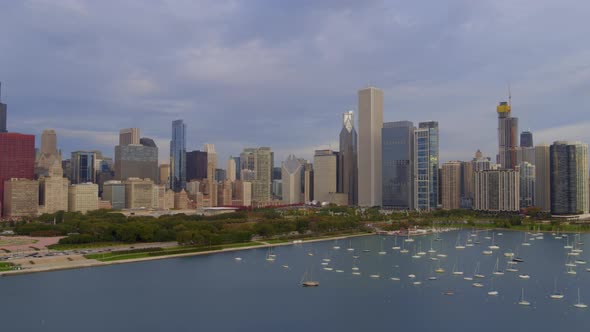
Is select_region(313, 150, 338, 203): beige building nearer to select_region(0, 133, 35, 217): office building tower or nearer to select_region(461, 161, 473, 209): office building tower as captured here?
select_region(461, 161, 473, 209): office building tower

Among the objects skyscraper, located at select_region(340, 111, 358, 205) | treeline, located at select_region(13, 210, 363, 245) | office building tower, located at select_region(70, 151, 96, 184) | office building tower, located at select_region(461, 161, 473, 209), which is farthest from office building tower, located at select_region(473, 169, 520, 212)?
office building tower, located at select_region(70, 151, 96, 184)

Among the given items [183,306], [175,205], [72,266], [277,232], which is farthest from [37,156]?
[183,306]

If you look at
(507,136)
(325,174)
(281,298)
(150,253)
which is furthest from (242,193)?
(281,298)

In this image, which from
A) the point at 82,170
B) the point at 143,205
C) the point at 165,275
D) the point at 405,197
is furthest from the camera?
the point at 82,170

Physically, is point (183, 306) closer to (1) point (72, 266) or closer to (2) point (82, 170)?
(1) point (72, 266)

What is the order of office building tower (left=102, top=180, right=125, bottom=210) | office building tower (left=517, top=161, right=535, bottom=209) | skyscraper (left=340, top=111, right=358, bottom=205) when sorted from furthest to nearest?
1. skyscraper (left=340, top=111, right=358, bottom=205)
2. office building tower (left=102, top=180, right=125, bottom=210)
3. office building tower (left=517, top=161, right=535, bottom=209)

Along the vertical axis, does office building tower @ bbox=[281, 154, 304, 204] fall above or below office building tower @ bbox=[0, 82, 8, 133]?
below

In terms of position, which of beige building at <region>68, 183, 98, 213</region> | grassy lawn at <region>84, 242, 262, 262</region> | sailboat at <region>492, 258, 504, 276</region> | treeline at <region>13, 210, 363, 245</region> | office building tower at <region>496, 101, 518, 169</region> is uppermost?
office building tower at <region>496, 101, 518, 169</region>

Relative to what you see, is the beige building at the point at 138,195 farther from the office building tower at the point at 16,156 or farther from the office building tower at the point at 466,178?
the office building tower at the point at 466,178
